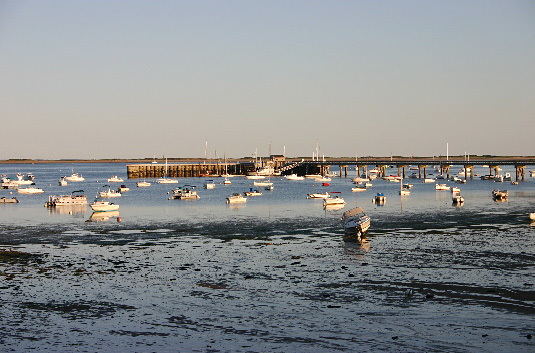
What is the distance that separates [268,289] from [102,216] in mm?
64612

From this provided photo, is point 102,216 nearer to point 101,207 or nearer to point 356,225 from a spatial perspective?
point 101,207

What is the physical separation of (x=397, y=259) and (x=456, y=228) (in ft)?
93.0

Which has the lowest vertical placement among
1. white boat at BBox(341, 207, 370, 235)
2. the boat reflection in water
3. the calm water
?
the calm water

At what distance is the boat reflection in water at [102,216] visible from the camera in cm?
9956

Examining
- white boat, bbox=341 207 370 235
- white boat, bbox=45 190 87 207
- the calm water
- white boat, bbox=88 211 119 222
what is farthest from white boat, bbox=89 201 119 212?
white boat, bbox=341 207 370 235

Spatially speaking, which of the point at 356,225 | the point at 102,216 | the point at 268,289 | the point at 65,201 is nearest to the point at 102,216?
the point at 102,216

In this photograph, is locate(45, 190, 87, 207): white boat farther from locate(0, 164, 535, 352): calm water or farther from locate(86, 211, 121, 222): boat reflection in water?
locate(0, 164, 535, 352): calm water

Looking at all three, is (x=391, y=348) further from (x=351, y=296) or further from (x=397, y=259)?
(x=397, y=259)

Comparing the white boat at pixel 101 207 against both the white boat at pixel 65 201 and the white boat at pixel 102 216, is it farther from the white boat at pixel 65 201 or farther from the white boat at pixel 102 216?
the white boat at pixel 65 201

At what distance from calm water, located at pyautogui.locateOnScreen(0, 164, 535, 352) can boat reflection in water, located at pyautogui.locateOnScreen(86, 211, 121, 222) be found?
1162 cm

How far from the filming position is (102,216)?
347 feet

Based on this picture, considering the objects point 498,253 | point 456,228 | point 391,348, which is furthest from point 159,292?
point 456,228

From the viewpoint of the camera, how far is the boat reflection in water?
Result: 9956 cm

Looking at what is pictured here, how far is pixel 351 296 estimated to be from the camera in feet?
143
